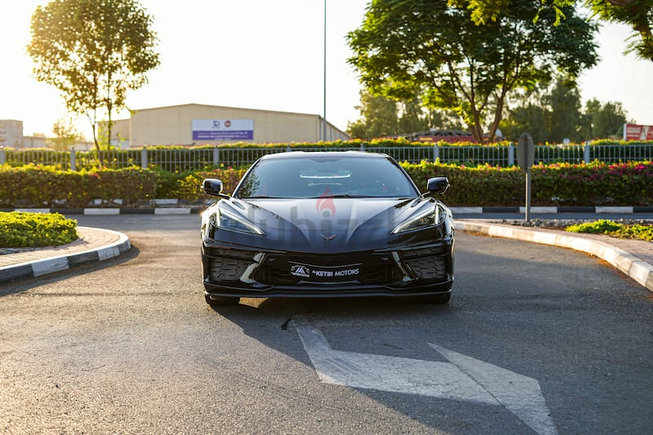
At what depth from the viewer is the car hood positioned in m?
5.23

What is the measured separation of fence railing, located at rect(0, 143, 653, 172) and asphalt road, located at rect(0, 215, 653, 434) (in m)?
15.5

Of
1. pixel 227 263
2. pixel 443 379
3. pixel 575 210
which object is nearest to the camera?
pixel 443 379

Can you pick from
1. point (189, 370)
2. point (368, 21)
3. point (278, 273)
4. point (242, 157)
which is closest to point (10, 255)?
point (278, 273)

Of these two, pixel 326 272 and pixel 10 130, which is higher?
pixel 10 130

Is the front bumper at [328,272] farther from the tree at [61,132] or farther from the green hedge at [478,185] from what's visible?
the tree at [61,132]

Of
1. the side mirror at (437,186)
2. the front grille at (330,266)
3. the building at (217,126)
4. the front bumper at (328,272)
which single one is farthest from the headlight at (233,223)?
the building at (217,126)

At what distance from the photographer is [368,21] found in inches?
1180

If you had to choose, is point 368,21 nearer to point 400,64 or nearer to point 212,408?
point 400,64

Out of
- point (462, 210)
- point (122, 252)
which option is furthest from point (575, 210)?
point (122, 252)

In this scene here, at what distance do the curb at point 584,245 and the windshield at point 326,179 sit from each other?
7.63 ft

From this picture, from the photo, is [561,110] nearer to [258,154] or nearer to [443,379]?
[258,154]

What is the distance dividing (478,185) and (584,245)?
30.5 feet

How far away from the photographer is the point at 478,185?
18.6 meters

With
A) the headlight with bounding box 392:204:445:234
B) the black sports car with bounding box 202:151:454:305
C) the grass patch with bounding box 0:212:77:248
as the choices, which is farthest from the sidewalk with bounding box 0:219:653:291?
the black sports car with bounding box 202:151:454:305
